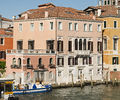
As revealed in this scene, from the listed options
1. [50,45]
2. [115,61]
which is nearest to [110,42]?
[115,61]

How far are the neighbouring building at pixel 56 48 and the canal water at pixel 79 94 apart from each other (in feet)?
9.60

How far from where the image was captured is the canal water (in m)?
40.8

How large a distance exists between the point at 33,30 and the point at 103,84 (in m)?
13.7

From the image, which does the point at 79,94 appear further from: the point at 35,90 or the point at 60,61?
the point at 60,61

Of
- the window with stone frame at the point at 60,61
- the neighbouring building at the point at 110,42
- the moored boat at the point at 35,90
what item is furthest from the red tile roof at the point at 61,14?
the moored boat at the point at 35,90

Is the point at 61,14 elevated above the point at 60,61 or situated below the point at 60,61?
above

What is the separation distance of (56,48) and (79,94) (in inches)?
378

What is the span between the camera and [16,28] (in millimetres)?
54719

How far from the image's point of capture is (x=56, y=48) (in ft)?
165

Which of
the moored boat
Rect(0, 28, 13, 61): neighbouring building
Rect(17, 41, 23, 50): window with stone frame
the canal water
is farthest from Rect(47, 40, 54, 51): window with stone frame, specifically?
Rect(0, 28, 13, 61): neighbouring building

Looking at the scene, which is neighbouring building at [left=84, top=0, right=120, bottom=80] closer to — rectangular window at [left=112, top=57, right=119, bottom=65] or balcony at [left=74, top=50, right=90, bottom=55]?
rectangular window at [left=112, top=57, right=119, bottom=65]

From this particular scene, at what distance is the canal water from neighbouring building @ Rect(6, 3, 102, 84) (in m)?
2.93

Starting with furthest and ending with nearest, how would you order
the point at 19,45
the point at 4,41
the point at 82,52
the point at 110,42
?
the point at 4,41 → the point at 110,42 → the point at 19,45 → the point at 82,52

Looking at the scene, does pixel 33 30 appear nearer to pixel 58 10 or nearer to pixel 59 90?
pixel 58 10
